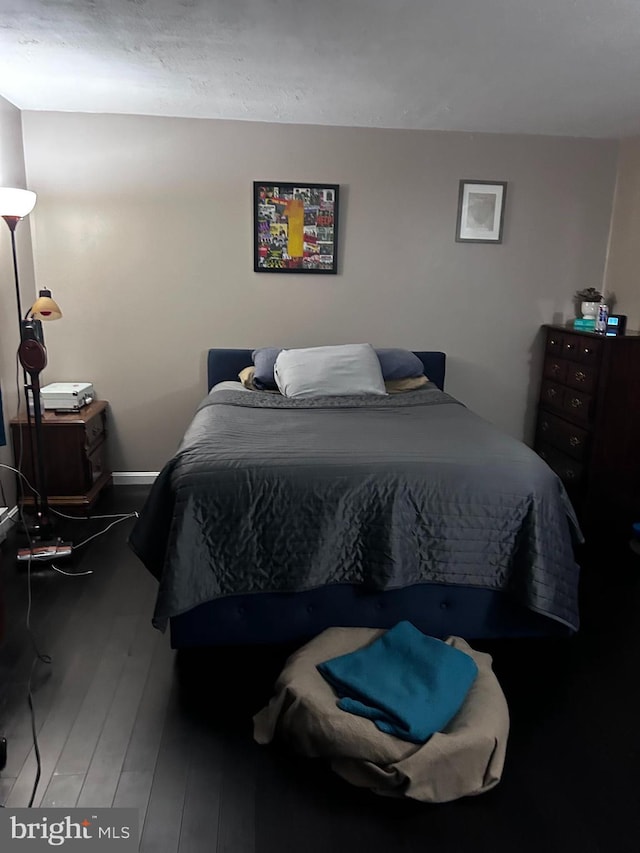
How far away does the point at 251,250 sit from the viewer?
3883 millimetres

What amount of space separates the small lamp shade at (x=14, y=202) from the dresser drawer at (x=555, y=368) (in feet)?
10.2

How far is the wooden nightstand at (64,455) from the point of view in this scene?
344 cm

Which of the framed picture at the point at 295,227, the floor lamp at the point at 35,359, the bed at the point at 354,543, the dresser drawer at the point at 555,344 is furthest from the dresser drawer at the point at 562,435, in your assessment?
the floor lamp at the point at 35,359

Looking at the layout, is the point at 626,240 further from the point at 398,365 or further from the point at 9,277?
the point at 9,277

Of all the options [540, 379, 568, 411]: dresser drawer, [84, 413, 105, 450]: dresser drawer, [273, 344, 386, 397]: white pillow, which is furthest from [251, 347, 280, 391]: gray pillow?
[540, 379, 568, 411]: dresser drawer

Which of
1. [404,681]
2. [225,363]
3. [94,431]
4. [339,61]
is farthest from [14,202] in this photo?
[404,681]

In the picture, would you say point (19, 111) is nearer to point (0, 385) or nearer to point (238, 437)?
point (0, 385)

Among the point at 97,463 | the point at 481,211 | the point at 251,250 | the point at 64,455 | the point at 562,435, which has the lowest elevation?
the point at 97,463

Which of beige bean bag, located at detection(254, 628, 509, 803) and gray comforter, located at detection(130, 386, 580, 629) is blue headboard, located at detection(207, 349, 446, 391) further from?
beige bean bag, located at detection(254, 628, 509, 803)

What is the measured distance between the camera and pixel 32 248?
3742 millimetres

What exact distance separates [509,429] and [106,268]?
2.82m

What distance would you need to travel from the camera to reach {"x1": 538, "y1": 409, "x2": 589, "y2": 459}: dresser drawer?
3.55 metres

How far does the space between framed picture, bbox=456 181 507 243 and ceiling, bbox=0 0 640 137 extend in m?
0.34

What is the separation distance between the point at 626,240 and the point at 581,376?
994 mm
